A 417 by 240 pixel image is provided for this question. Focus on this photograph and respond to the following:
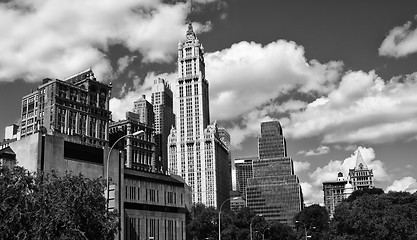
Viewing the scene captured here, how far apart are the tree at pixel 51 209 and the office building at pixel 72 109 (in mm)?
121406

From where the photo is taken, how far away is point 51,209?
35875 millimetres

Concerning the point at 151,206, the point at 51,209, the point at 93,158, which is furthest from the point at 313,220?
the point at 51,209

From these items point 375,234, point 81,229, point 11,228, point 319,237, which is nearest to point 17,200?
point 11,228

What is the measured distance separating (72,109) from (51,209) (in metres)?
135

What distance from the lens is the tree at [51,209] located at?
114 ft

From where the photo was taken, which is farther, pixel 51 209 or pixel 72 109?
pixel 72 109

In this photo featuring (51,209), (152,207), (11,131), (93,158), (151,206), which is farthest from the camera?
(11,131)

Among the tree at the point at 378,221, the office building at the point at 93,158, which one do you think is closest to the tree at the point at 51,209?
the office building at the point at 93,158

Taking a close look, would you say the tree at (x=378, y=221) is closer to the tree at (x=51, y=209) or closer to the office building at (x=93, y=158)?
the office building at (x=93, y=158)

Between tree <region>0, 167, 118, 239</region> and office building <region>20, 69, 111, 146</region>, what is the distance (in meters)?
121

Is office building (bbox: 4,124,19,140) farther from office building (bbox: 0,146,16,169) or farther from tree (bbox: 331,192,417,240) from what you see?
tree (bbox: 331,192,417,240)

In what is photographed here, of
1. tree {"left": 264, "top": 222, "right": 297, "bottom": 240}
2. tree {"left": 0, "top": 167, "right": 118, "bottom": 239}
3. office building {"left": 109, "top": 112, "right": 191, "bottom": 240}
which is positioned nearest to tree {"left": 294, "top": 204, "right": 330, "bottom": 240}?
tree {"left": 264, "top": 222, "right": 297, "bottom": 240}

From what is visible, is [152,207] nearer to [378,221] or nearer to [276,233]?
[378,221]

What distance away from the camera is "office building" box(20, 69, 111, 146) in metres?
162
